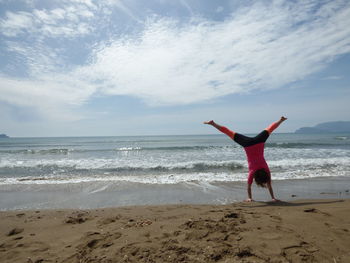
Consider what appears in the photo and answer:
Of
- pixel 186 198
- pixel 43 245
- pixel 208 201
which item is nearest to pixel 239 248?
pixel 43 245

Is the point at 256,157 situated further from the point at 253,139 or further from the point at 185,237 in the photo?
the point at 185,237

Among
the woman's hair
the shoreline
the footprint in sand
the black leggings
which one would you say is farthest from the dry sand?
the black leggings

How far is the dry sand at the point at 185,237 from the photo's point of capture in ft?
8.64

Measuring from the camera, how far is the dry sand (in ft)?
8.64

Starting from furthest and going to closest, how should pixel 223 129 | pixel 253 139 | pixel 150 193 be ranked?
pixel 150 193, pixel 223 129, pixel 253 139

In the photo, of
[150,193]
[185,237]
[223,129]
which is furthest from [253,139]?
[150,193]

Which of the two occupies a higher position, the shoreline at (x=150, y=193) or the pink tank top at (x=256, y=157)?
the pink tank top at (x=256, y=157)

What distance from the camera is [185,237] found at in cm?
311

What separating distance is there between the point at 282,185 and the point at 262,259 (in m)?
5.99

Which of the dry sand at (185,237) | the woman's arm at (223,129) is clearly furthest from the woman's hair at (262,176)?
the woman's arm at (223,129)

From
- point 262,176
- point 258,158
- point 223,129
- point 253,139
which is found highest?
point 223,129

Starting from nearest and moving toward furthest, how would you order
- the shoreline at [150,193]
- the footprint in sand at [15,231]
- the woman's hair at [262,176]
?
the footprint in sand at [15,231]
the woman's hair at [262,176]
the shoreline at [150,193]

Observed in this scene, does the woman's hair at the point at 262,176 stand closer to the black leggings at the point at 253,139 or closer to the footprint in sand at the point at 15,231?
the black leggings at the point at 253,139

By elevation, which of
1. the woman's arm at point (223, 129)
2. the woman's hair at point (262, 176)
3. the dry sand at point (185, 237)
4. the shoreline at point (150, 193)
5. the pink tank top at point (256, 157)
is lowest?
the shoreline at point (150, 193)
